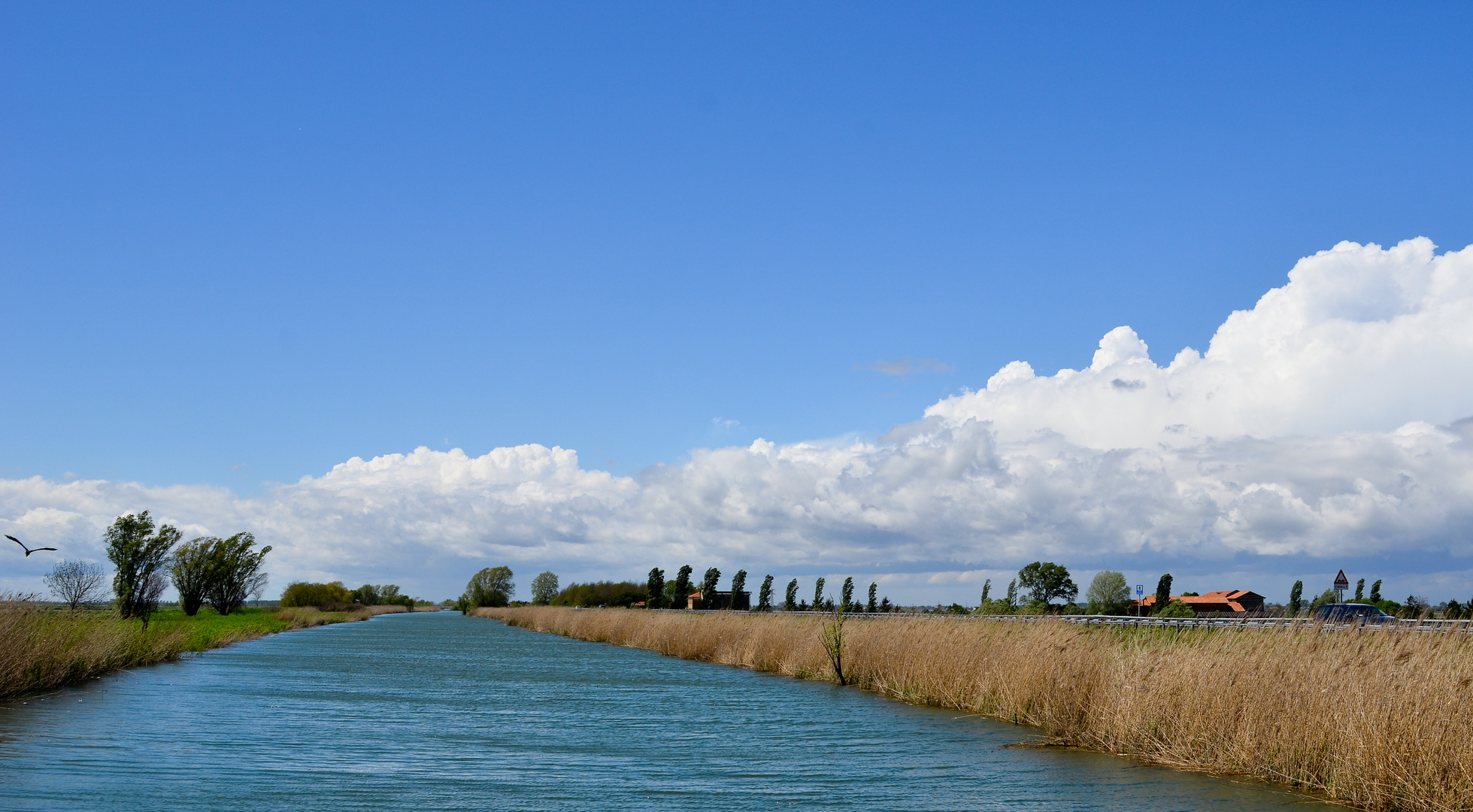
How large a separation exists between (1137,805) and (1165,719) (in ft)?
13.1

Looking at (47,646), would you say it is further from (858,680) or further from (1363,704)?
(1363,704)

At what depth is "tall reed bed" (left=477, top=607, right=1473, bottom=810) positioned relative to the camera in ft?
41.7

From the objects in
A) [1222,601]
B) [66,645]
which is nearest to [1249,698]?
[66,645]

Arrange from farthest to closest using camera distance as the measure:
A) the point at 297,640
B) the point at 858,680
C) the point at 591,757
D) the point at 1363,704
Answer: the point at 297,640 → the point at 858,680 → the point at 591,757 → the point at 1363,704

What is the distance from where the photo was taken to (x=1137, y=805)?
1426 centimetres

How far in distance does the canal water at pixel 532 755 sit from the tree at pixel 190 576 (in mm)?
81688

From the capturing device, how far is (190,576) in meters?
106

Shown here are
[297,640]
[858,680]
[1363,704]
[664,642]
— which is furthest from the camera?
[297,640]

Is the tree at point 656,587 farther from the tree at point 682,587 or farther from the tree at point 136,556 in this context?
the tree at point 136,556

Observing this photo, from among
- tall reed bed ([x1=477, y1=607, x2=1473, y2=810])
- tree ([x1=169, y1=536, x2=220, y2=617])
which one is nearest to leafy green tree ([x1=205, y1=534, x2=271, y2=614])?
tree ([x1=169, y1=536, x2=220, y2=617])

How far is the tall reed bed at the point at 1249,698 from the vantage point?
12.7 metres

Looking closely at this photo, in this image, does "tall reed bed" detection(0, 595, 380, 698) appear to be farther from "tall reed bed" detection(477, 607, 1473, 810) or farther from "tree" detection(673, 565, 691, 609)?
"tree" detection(673, 565, 691, 609)

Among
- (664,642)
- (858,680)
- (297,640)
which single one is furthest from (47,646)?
(297,640)

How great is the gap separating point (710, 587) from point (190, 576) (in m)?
67.1
